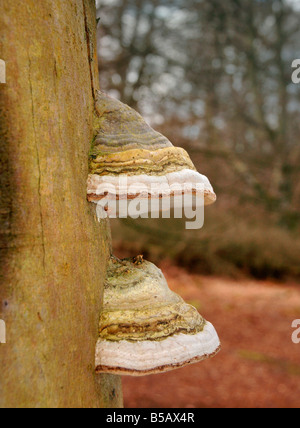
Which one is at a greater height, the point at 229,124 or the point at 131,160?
the point at 229,124

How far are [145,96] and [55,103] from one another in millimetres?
7140

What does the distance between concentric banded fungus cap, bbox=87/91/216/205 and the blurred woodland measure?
7.58m

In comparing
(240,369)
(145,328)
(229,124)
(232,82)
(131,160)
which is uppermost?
(232,82)

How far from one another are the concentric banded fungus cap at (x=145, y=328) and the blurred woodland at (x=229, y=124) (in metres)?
7.53

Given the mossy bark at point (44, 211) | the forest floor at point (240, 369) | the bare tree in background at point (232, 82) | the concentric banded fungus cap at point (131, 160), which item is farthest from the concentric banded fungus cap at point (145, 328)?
the bare tree in background at point (232, 82)

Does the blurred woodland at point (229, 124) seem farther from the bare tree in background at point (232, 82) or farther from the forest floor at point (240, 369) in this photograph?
the forest floor at point (240, 369)

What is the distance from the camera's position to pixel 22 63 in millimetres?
1032

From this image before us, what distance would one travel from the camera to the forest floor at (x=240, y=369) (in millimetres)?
4402

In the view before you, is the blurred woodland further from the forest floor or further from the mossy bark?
the mossy bark

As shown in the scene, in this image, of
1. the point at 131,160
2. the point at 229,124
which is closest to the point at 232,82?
the point at 229,124

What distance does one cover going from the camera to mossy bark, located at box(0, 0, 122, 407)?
3.34 ft

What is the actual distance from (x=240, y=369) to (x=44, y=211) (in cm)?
472

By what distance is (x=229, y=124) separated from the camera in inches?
523

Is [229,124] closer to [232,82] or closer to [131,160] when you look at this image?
[232,82]
